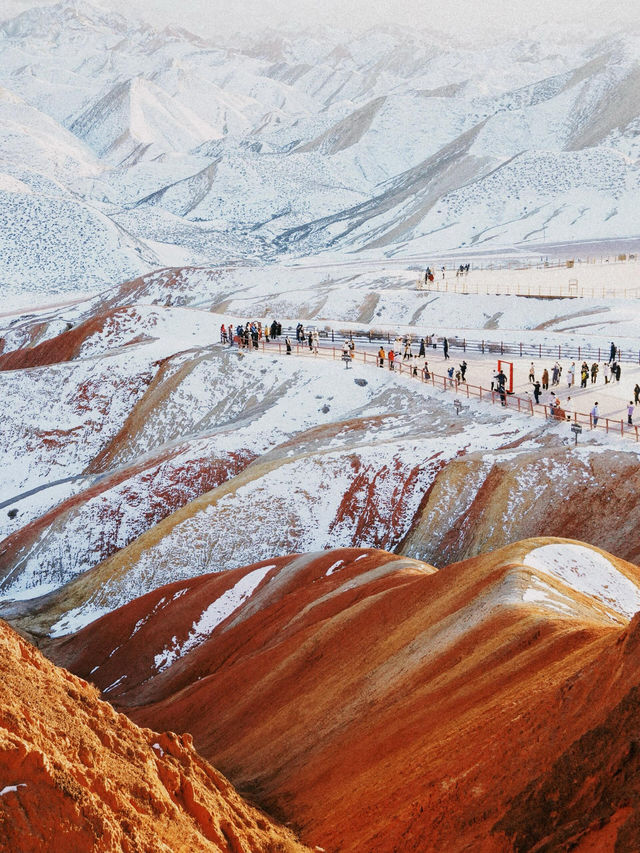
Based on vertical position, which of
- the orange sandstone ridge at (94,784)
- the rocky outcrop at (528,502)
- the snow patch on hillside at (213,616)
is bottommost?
the snow patch on hillside at (213,616)

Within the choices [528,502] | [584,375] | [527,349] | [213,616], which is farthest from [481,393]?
[213,616]

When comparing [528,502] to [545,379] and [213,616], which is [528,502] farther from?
[213,616]

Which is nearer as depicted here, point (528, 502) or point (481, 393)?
point (528, 502)

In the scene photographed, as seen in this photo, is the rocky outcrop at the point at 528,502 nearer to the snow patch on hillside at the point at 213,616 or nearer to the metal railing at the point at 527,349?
the snow patch on hillside at the point at 213,616

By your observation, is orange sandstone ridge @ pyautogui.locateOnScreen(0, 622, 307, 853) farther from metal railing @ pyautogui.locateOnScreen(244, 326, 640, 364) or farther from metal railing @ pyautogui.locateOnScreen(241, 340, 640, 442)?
metal railing @ pyautogui.locateOnScreen(244, 326, 640, 364)

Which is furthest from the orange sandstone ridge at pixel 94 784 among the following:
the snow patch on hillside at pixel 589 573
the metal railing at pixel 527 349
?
the metal railing at pixel 527 349

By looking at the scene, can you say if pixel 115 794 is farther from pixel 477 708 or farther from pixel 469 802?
pixel 477 708

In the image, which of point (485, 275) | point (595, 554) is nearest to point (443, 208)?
point (485, 275)
